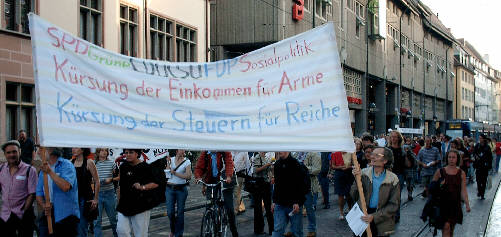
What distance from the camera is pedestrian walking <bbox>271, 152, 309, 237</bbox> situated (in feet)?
28.2

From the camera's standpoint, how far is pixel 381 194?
22.1 feet

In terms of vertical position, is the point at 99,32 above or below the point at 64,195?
above

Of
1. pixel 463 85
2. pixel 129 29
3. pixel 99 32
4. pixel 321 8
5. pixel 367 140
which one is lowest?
pixel 367 140

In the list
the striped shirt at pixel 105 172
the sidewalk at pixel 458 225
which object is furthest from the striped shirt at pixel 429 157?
the striped shirt at pixel 105 172

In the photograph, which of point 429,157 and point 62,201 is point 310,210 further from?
point 429,157

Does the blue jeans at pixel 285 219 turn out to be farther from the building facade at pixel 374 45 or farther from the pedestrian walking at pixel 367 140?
the building facade at pixel 374 45

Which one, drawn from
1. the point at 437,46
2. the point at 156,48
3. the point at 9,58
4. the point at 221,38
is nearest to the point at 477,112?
the point at 437,46

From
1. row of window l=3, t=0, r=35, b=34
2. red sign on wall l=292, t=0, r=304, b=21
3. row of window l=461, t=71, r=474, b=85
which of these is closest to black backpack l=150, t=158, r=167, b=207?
row of window l=3, t=0, r=35, b=34

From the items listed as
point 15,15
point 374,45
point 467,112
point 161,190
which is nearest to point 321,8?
point 374,45

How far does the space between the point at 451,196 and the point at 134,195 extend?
4555 mm

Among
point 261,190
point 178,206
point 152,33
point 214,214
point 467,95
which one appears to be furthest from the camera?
point 467,95

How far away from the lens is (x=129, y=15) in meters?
24.0

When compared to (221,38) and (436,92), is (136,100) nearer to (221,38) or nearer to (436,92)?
(221,38)

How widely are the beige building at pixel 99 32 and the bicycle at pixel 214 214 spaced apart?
9614 mm
